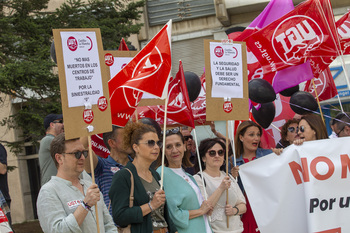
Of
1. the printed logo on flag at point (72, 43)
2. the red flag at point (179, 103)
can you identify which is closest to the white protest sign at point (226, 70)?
the red flag at point (179, 103)

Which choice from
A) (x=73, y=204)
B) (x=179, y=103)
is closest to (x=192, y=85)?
(x=179, y=103)

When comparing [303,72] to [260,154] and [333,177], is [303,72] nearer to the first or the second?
[260,154]

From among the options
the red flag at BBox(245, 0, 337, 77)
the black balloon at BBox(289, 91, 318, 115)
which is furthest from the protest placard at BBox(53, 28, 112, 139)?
the black balloon at BBox(289, 91, 318, 115)

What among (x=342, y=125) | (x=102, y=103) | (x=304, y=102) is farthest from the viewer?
(x=304, y=102)

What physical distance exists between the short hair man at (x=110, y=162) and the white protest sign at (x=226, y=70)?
117cm

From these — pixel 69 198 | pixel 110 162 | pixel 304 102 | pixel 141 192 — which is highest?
pixel 304 102

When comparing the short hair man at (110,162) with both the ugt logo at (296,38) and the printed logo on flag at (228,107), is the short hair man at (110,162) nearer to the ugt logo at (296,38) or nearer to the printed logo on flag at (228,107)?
the printed logo on flag at (228,107)

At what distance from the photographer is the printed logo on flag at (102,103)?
464 cm

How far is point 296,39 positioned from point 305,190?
224 cm

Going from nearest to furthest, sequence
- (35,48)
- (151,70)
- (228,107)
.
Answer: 1. (151,70)
2. (228,107)
3. (35,48)

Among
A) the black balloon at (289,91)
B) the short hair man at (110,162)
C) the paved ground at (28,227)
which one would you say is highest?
the black balloon at (289,91)

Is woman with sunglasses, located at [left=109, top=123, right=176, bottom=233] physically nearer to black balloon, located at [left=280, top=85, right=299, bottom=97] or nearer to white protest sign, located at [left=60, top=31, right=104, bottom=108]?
white protest sign, located at [left=60, top=31, right=104, bottom=108]

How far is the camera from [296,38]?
279 inches

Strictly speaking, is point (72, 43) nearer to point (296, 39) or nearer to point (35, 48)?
point (296, 39)
